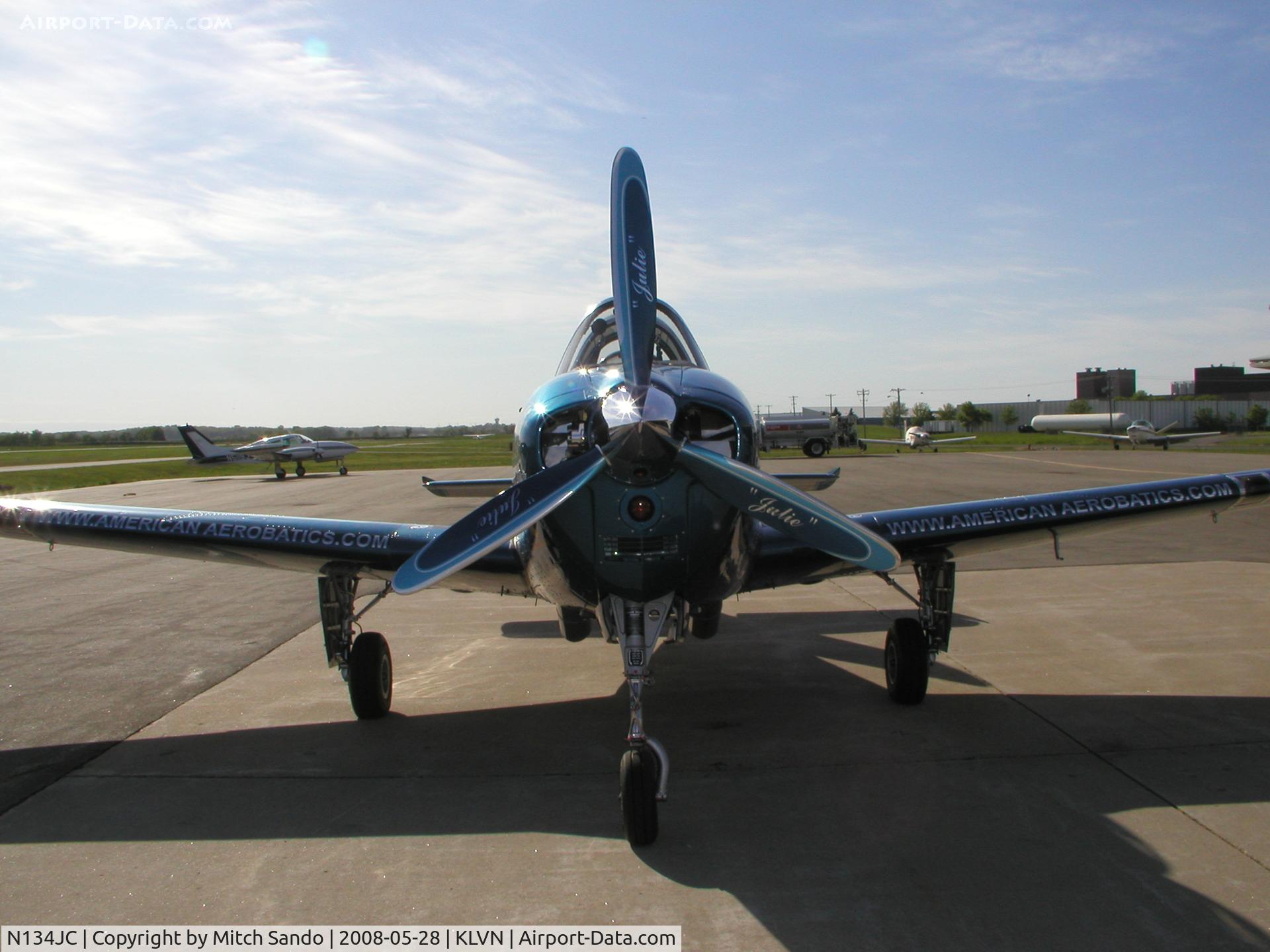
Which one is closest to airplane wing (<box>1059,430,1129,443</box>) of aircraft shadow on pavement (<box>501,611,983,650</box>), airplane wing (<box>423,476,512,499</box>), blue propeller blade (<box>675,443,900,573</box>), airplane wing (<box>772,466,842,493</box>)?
aircraft shadow on pavement (<box>501,611,983,650</box>)

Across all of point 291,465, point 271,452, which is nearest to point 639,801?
point 271,452

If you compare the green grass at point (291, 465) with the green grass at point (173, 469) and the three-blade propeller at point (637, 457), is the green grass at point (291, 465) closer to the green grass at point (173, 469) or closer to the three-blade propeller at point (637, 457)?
the green grass at point (173, 469)

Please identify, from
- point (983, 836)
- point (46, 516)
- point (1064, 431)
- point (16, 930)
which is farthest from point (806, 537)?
point (1064, 431)

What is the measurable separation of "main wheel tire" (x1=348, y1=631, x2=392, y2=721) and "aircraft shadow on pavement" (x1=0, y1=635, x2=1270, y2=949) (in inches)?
5.3

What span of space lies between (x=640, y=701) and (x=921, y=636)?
8.42 ft

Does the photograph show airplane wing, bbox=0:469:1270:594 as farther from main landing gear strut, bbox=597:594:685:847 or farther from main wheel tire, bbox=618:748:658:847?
main wheel tire, bbox=618:748:658:847

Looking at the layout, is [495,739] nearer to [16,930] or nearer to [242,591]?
[16,930]

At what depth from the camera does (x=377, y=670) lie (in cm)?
594

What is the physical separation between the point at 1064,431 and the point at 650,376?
84662mm

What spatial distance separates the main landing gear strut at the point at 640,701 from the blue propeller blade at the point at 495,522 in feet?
2.72

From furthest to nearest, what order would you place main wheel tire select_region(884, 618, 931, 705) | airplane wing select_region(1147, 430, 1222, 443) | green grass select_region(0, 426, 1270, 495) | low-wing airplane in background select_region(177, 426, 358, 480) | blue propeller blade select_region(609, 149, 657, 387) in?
airplane wing select_region(1147, 430, 1222, 443)
low-wing airplane in background select_region(177, 426, 358, 480)
green grass select_region(0, 426, 1270, 495)
main wheel tire select_region(884, 618, 931, 705)
blue propeller blade select_region(609, 149, 657, 387)

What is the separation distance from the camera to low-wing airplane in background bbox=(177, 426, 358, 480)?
43156mm

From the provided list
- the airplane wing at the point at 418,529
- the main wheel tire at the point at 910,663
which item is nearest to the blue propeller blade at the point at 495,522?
the airplane wing at the point at 418,529

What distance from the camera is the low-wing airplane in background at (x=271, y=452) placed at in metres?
43.2
